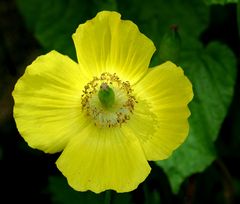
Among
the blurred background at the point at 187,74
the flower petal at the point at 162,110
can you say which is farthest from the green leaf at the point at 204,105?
the flower petal at the point at 162,110

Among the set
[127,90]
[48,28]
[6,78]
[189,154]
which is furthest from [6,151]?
[127,90]

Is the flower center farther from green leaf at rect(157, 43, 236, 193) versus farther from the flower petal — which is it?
green leaf at rect(157, 43, 236, 193)

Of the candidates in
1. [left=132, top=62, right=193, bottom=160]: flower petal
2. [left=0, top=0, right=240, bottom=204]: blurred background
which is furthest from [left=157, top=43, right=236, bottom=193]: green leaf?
[left=132, top=62, right=193, bottom=160]: flower petal

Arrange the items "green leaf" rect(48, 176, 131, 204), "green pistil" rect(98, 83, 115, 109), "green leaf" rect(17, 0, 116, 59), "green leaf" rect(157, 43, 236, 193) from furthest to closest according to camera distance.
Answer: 1. "green leaf" rect(17, 0, 116, 59)
2. "green leaf" rect(157, 43, 236, 193)
3. "green leaf" rect(48, 176, 131, 204)
4. "green pistil" rect(98, 83, 115, 109)

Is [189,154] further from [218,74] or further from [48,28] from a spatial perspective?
[48,28]

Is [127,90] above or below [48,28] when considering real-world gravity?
above

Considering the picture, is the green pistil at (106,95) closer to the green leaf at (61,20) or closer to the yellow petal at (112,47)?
the yellow petal at (112,47)
